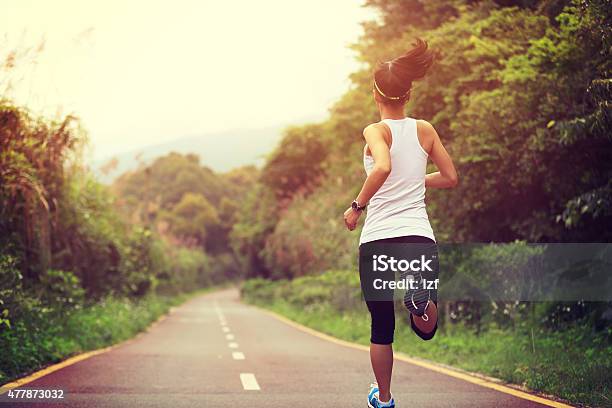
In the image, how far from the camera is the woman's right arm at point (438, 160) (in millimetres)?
4152

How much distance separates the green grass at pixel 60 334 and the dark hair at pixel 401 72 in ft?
16.4

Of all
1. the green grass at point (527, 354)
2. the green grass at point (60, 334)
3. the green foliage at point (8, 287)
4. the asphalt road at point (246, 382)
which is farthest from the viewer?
the green foliage at point (8, 287)

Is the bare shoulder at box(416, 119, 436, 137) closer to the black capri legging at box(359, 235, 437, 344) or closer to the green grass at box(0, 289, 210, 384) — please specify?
the black capri legging at box(359, 235, 437, 344)

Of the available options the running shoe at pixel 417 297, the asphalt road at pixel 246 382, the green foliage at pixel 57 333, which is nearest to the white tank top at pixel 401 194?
the running shoe at pixel 417 297

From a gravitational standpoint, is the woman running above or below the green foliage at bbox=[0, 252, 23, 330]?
above

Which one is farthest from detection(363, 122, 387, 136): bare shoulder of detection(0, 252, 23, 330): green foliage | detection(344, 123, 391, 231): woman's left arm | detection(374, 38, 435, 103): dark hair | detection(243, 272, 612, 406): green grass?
detection(0, 252, 23, 330): green foliage

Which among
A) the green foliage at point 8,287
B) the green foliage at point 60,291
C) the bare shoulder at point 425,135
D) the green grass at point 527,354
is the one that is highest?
the bare shoulder at point 425,135

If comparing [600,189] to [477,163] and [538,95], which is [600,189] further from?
[477,163]

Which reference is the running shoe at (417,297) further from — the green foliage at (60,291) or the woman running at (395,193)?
the green foliage at (60,291)

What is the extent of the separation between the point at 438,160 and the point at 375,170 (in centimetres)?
50

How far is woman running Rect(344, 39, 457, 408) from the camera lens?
13.1 feet

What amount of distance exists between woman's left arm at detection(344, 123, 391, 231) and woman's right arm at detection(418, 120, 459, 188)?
28 centimetres

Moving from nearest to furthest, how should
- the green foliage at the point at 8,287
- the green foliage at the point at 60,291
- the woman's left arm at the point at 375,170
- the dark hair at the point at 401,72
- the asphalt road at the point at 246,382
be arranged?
the woman's left arm at the point at 375,170 < the dark hair at the point at 401,72 < the asphalt road at the point at 246,382 < the green foliage at the point at 8,287 < the green foliage at the point at 60,291

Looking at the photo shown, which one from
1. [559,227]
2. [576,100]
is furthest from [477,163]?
[576,100]
